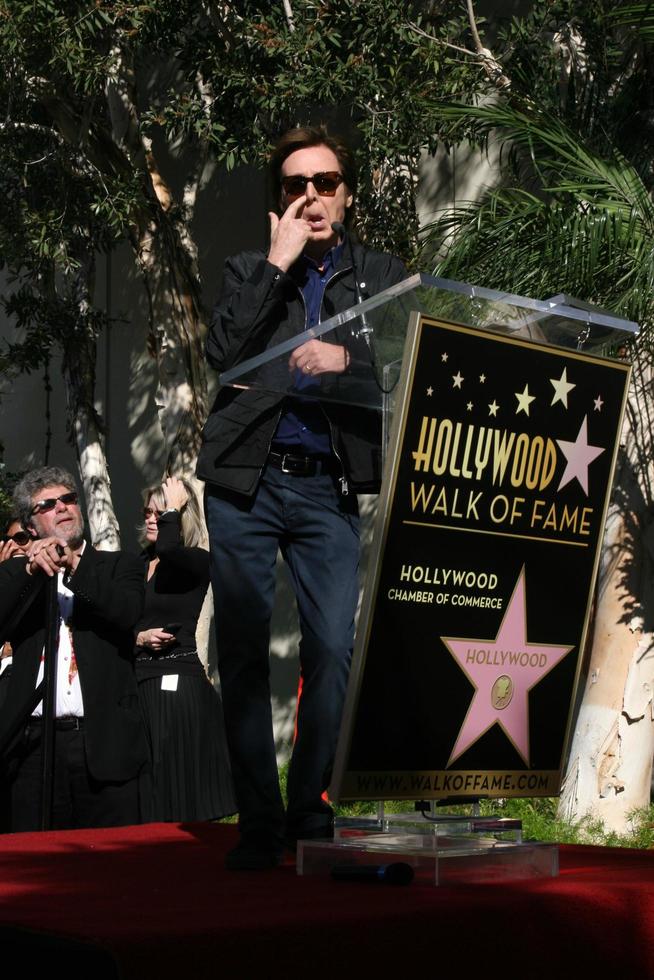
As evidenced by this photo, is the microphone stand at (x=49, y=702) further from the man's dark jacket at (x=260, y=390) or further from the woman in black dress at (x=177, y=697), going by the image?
the woman in black dress at (x=177, y=697)

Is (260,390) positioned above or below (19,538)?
above

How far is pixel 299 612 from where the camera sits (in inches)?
150

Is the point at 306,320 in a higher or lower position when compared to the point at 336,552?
higher

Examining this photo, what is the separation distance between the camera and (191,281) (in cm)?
1162

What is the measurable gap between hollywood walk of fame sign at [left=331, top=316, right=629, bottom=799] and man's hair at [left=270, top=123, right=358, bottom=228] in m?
0.84

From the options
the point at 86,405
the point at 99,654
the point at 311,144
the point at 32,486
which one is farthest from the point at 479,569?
the point at 86,405

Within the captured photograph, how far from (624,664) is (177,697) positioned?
2.71 metres

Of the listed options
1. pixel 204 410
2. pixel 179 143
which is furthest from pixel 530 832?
pixel 179 143

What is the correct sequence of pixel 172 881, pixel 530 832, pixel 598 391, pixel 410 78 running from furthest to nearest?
pixel 410 78 < pixel 530 832 < pixel 598 391 < pixel 172 881

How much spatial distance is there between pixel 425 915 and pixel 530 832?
5665 millimetres

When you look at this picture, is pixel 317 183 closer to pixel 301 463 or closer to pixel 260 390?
pixel 260 390

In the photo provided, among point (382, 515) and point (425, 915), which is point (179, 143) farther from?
point (425, 915)

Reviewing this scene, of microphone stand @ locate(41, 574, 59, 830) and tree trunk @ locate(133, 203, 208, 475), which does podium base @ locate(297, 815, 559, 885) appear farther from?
tree trunk @ locate(133, 203, 208, 475)

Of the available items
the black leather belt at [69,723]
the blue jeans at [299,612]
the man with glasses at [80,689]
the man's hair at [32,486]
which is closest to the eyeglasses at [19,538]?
the man's hair at [32,486]
